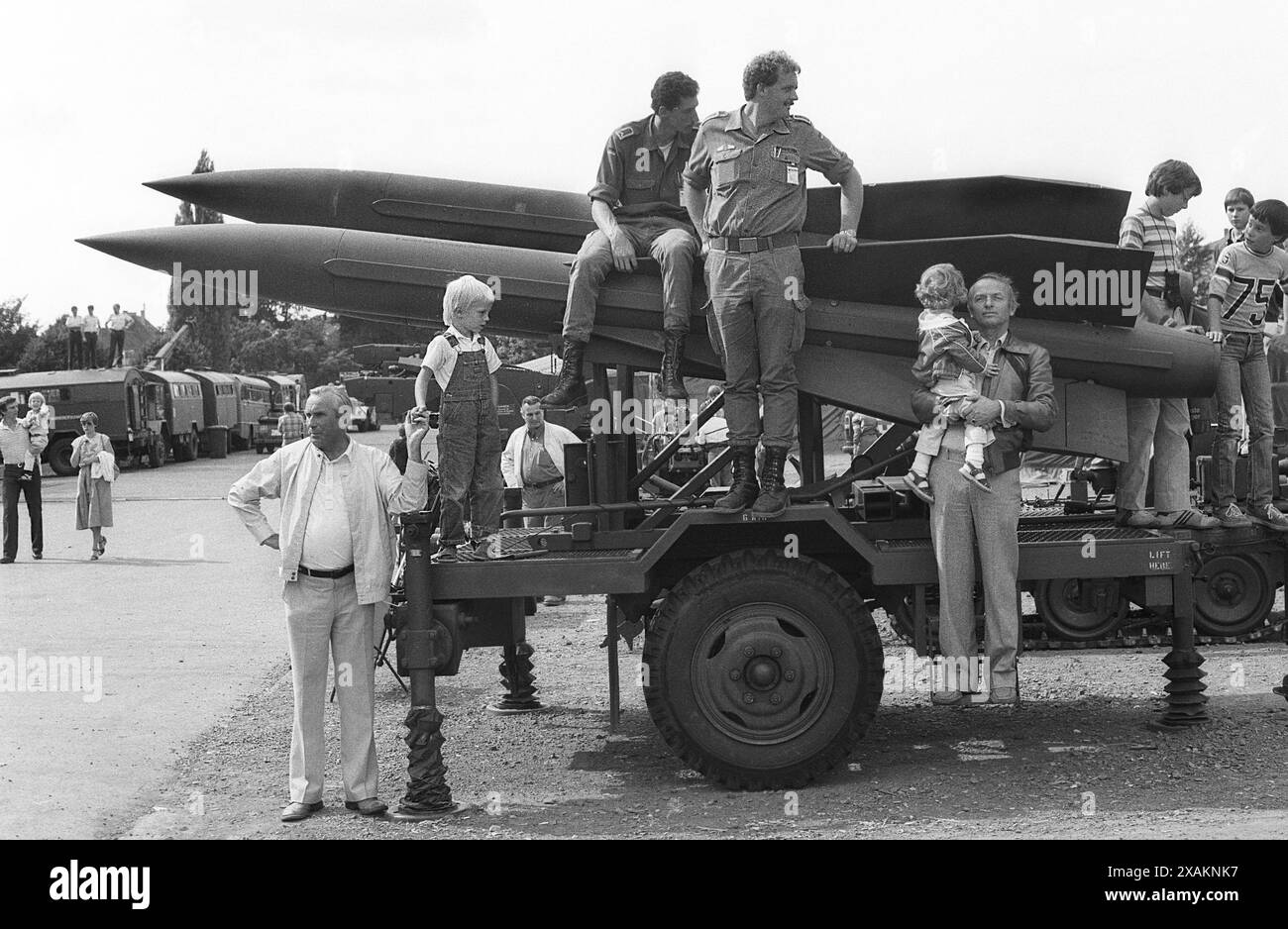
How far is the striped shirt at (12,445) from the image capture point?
686 inches

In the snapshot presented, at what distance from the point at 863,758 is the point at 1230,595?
2.09 m

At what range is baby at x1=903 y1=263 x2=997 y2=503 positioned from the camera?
648 centimetres

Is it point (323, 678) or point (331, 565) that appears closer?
point (331, 565)

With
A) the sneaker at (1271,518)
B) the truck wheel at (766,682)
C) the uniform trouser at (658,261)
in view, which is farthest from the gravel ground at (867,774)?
the uniform trouser at (658,261)

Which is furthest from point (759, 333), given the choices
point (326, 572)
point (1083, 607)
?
point (326, 572)

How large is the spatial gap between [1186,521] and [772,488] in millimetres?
2284

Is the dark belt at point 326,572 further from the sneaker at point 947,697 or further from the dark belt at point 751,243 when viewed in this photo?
the sneaker at point 947,697

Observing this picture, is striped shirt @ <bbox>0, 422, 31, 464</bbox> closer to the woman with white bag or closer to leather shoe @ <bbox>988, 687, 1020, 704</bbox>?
the woman with white bag

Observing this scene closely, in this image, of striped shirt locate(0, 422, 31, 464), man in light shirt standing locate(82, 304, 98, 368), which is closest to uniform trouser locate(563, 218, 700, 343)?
striped shirt locate(0, 422, 31, 464)

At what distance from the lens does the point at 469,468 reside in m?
6.69

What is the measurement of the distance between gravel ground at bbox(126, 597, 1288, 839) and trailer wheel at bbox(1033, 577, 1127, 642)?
23.7 inches

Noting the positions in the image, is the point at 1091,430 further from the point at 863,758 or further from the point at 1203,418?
the point at 863,758

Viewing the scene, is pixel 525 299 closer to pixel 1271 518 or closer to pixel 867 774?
pixel 867 774

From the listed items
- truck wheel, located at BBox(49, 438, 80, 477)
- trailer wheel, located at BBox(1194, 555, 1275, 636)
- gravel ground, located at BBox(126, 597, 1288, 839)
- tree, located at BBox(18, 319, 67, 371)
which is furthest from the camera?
tree, located at BBox(18, 319, 67, 371)
